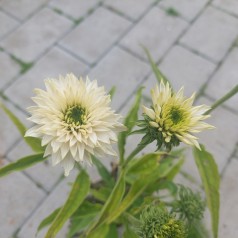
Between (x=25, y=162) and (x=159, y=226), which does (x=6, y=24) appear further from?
(x=159, y=226)

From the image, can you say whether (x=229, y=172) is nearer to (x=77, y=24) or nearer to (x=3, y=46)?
(x=77, y=24)

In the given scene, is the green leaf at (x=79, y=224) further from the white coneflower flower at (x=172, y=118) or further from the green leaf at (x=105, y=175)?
the white coneflower flower at (x=172, y=118)

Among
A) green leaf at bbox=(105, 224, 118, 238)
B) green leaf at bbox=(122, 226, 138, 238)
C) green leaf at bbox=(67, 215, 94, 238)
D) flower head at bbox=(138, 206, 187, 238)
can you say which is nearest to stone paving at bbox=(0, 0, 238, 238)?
green leaf at bbox=(67, 215, 94, 238)

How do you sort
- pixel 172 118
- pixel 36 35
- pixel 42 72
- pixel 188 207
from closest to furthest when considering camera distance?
pixel 172 118 < pixel 188 207 < pixel 42 72 < pixel 36 35

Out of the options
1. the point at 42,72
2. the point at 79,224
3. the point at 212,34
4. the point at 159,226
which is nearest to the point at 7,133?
the point at 42,72

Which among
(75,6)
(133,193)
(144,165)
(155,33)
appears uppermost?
(155,33)

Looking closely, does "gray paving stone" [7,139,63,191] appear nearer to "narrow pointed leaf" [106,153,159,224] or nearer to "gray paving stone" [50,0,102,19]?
"narrow pointed leaf" [106,153,159,224]
